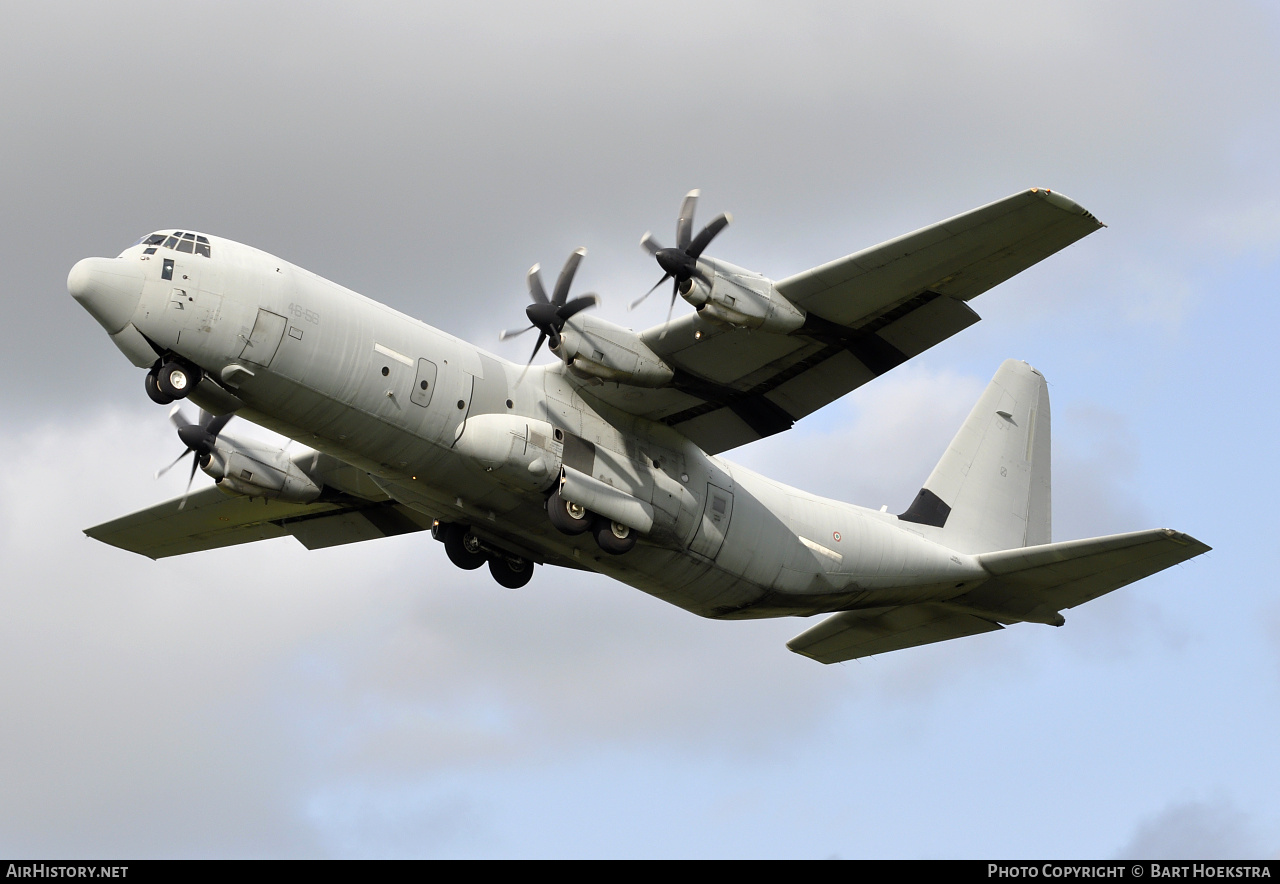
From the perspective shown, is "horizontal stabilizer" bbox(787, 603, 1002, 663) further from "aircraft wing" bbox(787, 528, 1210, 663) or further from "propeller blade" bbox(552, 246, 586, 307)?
"propeller blade" bbox(552, 246, 586, 307)

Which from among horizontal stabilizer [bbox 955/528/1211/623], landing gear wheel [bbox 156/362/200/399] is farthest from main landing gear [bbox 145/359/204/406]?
horizontal stabilizer [bbox 955/528/1211/623]

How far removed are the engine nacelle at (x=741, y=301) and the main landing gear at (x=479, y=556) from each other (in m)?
7.65

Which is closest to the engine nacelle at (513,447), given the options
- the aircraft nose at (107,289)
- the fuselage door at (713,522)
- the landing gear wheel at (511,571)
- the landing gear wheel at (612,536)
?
the landing gear wheel at (612,536)

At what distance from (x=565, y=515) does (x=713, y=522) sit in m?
3.28

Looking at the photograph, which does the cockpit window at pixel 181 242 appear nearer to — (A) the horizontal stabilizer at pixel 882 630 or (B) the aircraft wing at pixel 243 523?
(B) the aircraft wing at pixel 243 523

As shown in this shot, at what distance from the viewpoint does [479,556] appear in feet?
94.1

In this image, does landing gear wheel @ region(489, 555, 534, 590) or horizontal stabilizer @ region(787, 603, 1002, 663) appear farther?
horizontal stabilizer @ region(787, 603, 1002, 663)

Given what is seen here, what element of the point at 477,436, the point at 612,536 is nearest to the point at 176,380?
the point at 477,436

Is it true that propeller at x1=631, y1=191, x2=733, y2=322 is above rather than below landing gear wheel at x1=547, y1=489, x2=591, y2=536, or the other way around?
above

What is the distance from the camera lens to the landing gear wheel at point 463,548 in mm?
28375

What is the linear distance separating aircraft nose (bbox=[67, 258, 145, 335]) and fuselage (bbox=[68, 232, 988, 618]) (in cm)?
2

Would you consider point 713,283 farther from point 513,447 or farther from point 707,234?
point 513,447

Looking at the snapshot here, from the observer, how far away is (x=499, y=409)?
25.0 m

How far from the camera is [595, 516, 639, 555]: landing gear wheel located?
1011 inches
